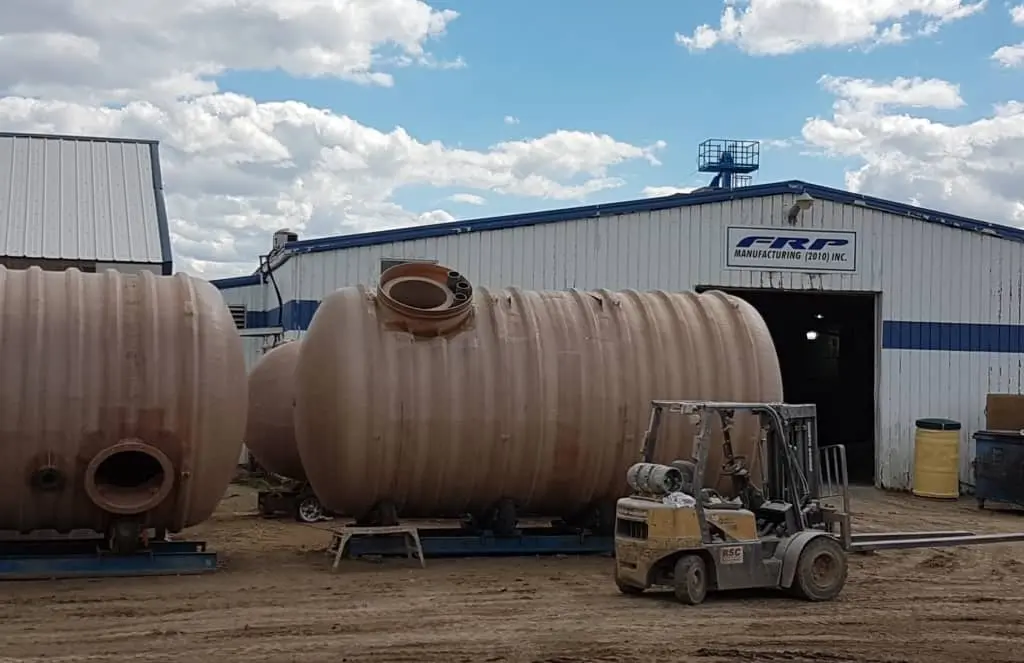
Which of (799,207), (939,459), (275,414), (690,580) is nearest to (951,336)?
(939,459)

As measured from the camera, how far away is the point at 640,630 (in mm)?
9586

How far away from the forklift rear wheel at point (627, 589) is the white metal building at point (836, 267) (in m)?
9.50

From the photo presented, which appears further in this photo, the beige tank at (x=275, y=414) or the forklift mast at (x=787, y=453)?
the beige tank at (x=275, y=414)

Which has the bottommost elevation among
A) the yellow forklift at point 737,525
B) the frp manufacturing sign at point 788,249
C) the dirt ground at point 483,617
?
the dirt ground at point 483,617

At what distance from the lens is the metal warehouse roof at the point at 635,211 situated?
1942cm

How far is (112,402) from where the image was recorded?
1137 centimetres

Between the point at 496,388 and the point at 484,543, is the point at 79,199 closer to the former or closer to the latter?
the point at 496,388

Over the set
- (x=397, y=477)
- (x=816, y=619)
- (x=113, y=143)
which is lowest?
(x=816, y=619)

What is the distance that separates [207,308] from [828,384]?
23.1m

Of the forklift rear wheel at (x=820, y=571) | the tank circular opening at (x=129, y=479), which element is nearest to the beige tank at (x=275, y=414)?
the tank circular opening at (x=129, y=479)

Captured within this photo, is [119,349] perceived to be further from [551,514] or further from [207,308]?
[551,514]

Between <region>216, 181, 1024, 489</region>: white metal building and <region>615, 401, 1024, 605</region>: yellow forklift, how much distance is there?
8.88 meters

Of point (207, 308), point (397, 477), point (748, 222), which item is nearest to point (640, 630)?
point (397, 477)

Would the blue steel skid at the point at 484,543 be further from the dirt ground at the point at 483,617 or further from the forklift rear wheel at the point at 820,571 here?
the forklift rear wheel at the point at 820,571
